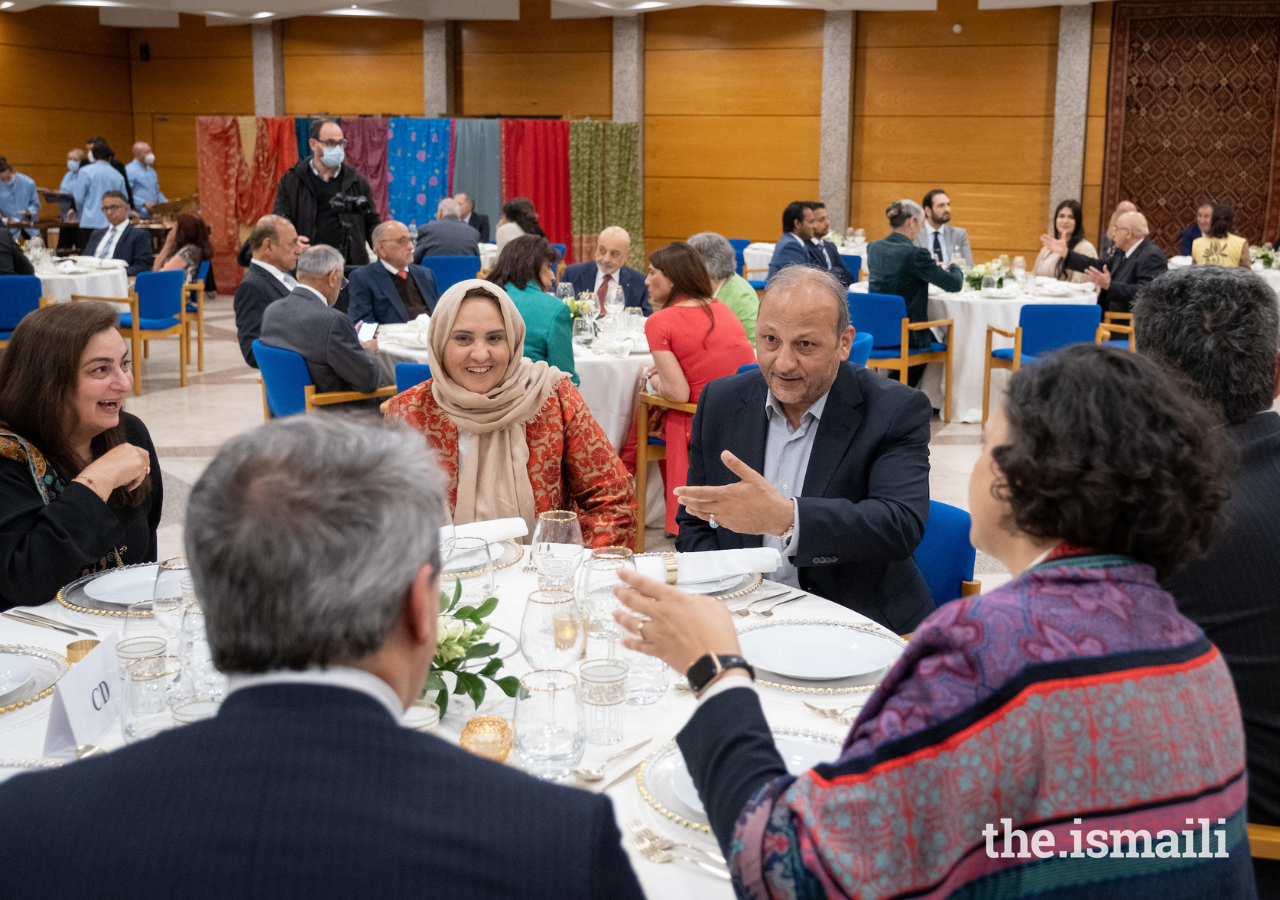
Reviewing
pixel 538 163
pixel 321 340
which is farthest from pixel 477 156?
pixel 321 340

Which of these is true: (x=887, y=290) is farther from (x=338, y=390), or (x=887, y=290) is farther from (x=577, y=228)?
(x=577, y=228)

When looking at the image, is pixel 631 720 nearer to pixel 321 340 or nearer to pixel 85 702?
pixel 85 702

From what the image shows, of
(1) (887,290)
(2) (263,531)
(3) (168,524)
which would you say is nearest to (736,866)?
(2) (263,531)

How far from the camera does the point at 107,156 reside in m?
13.0

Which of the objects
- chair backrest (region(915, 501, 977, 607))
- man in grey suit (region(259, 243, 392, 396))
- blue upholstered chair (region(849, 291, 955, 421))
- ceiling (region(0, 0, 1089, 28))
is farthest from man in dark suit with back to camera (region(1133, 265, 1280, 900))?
ceiling (region(0, 0, 1089, 28))

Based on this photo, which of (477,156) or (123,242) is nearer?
(123,242)

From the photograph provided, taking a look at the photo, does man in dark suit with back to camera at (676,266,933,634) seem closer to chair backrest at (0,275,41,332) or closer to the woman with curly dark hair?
the woman with curly dark hair

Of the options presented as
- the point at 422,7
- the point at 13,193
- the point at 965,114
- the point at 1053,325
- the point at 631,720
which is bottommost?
the point at 631,720

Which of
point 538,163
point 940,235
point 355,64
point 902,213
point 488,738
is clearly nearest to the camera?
point 488,738

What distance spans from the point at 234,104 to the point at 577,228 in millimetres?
5809

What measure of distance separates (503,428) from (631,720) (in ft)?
4.61

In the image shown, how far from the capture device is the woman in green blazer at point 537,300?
4863 mm

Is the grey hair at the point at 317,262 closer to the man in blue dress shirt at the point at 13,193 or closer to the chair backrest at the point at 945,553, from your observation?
the chair backrest at the point at 945,553

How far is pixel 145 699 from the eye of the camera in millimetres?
1581
